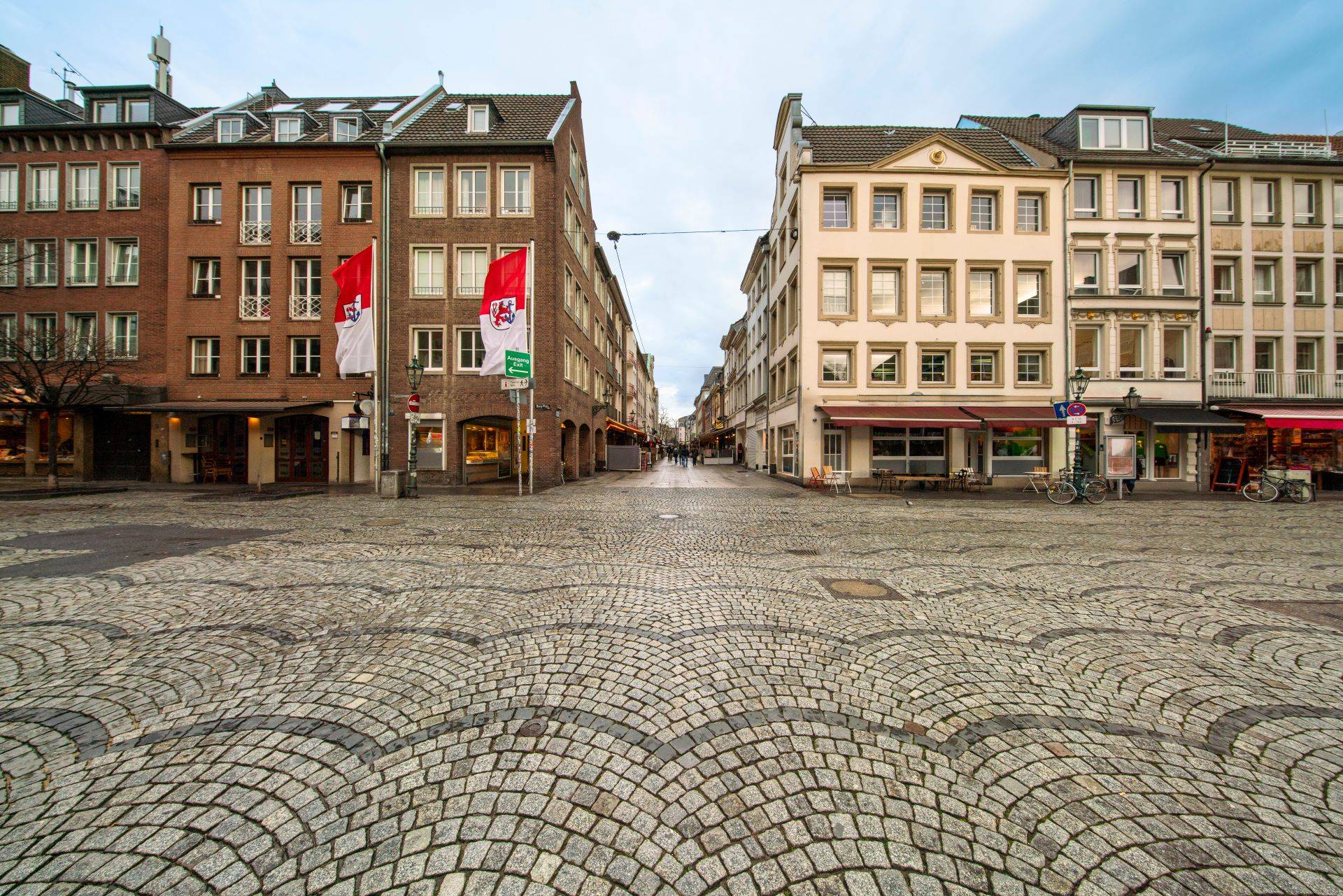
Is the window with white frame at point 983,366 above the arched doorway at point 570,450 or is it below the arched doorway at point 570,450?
above

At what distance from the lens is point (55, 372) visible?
1928 cm

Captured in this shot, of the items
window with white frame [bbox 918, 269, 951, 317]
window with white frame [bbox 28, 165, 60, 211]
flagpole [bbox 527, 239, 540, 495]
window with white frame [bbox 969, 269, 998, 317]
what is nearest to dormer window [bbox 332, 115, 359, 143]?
flagpole [bbox 527, 239, 540, 495]

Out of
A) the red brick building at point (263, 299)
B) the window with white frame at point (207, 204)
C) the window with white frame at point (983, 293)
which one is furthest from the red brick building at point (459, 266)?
the window with white frame at point (983, 293)

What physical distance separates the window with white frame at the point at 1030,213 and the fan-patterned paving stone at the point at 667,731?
20.1 m

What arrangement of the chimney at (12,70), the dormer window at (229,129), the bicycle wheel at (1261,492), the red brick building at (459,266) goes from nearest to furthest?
the bicycle wheel at (1261,492) → the red brick building at (459,266) → the dormer window at (229,129) → the chimney at (12,70)

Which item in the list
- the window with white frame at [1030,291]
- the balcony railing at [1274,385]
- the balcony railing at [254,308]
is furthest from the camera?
the window with white frame at [1030,291]

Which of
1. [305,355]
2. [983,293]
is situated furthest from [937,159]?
[305,355]

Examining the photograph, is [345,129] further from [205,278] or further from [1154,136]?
[1154,136]

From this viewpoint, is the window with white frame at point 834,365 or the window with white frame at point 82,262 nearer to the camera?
the window with white frame at point 834,365

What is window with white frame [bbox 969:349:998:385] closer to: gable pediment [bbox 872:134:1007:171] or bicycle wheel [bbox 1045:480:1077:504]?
bicycle wheel [bbox 1045:480:1077:504]

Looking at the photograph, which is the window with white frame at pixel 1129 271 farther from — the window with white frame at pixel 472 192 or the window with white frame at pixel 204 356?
the window with white frame at pixel 204 356

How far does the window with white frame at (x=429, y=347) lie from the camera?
21047 millimetres

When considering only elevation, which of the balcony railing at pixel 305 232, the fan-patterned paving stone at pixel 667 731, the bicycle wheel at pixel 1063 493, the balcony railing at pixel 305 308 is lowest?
the fan-patterned paving stone at pixel 667 731

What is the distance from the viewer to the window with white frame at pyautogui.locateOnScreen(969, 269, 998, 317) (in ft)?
71.4
